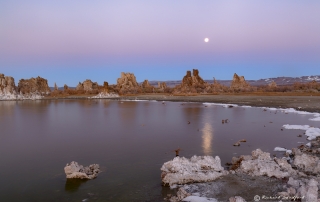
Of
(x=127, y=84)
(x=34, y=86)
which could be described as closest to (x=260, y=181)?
(x=127, y=84)

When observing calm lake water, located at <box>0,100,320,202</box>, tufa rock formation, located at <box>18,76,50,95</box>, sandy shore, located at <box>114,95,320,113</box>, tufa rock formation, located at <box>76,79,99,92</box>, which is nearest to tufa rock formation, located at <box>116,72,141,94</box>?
tufa rock formation, located at <box>76,79,99,92</box>

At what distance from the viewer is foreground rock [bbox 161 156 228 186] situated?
7.75m

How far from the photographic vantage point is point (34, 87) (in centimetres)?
12119

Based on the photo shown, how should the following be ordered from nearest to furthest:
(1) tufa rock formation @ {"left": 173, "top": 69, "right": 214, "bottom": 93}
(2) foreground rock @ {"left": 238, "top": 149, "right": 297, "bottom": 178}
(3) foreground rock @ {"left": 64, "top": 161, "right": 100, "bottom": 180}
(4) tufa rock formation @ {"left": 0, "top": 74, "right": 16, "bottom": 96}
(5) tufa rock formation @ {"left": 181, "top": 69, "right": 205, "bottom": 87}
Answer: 1. (2) foreground rock @ {"left": 238, "top": 149, "right": 297, "bottom": 178}
2. (3) foreground rock @ {"left": 64, "top": 161, "right": 100, "bottom": 180}
3. (1) tufa rock formation @ {"left": 173, "top": 69, "right": 214, "bottom": 93}
4. (4) tufa rock formation @ {"left": 0, "top": 74, "right": 16, "bottom": 96}
5. (5) tufa rock formation @ {"left": 181, "top": 69, "right": 205, "bottom": 87}

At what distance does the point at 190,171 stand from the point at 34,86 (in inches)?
5067

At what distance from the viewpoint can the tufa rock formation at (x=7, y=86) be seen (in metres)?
106

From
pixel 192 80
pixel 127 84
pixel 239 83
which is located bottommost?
pixel 239 83

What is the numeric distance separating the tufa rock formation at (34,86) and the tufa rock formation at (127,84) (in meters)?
35.1

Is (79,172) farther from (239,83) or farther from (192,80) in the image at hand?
(192,80)

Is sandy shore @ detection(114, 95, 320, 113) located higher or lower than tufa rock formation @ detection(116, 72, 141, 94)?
lower

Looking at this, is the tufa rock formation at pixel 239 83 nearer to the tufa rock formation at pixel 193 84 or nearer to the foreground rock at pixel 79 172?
the tufa rock formation at pixel 193 84

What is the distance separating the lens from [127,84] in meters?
123

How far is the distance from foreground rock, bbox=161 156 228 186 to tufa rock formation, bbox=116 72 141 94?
106 m

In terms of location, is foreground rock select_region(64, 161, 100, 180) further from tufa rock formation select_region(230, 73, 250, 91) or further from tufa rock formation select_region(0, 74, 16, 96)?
tufa rock formation select_region(0, 74, 16, 96)
